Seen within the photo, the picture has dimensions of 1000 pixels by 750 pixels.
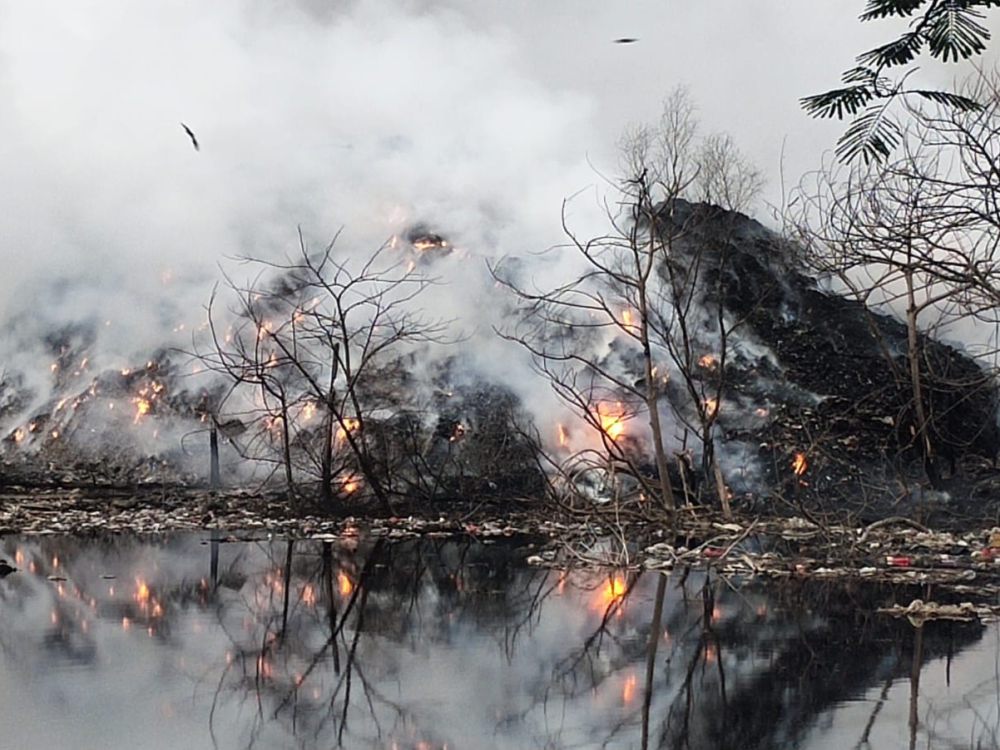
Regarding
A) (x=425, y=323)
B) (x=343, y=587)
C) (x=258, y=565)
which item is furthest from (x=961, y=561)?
(x=425, y=323)

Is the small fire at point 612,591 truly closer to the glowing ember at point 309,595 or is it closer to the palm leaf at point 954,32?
the glowing ember at point 309,595

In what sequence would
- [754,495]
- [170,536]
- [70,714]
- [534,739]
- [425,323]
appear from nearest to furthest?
[534,739] < [70,714] < [170,536] < [754,495] < [425,323]

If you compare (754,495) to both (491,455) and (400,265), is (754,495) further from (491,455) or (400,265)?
(400,265)

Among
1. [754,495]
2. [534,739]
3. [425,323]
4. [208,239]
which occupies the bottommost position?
[534,739]

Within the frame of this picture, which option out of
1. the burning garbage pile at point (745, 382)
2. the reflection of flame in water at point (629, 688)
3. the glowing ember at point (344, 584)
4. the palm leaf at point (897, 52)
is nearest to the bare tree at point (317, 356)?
the burning garbage pile at point (745, 382)

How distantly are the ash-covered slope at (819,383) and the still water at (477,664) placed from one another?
26.5ft

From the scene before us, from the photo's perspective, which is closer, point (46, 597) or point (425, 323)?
point (46, 597)

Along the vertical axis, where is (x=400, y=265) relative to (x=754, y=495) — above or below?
above

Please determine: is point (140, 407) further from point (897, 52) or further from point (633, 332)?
point (897, 52)

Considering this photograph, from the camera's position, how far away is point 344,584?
1013cm

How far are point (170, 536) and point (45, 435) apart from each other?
29.3 feet

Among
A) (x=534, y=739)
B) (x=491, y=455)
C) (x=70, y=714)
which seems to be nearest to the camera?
(x=534, y=739)

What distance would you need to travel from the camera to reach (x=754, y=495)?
1734 centimetres

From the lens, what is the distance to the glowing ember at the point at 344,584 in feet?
31.6
